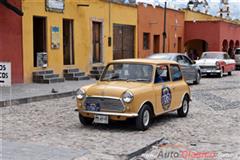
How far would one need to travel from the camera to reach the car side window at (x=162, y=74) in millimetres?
10788

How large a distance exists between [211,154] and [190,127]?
2.63 metres

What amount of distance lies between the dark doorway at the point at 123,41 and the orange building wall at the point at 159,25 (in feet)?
3.29

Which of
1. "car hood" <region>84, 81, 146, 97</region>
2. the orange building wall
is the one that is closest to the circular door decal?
"car hood" <region>84, 81, 146, 97</region>

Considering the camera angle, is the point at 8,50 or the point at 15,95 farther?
the point at 8,50

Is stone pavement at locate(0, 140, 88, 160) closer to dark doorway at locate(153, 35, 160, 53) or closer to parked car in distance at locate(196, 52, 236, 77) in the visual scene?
parked car in distance at locate(196, 52, 236, 77)

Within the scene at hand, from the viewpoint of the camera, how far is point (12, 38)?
727 inches

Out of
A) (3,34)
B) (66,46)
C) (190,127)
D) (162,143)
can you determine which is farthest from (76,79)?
(162,143)

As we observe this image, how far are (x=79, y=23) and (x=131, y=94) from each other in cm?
1405

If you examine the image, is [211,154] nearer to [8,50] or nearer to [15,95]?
[15,95]

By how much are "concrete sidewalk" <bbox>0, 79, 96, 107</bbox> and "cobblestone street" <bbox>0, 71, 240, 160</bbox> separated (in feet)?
1.34

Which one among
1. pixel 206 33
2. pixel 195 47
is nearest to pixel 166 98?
pixel 206 33

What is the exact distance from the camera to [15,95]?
15031mm

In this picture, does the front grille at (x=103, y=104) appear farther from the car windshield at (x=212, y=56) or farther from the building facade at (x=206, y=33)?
the building facade at (x=206, y=33)

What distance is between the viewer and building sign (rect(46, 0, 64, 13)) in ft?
67.4
